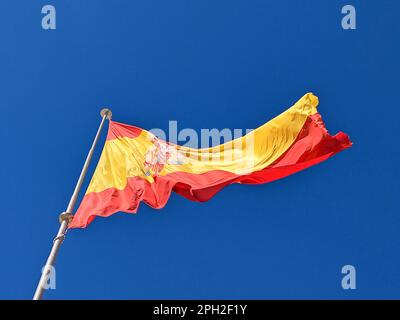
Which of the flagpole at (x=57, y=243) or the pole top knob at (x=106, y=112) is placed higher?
the pole top knob at (x=106, y=112)

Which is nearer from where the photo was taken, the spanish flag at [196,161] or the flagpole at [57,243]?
the flagpole at [57,243]

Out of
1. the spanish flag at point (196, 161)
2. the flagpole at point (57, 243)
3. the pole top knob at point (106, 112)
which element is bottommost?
the flagpole at point (57, 243)

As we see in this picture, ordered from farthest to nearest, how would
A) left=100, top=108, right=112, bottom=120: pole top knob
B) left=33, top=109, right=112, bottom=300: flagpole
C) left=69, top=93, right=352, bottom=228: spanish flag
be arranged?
1. left=100, top=108, right=112, bottom=120: pole top knob
2. left=69, top=93, right=352, bottom=228: spanish flag
3. left=33, top=109, right=112, bottom=300: flagpole

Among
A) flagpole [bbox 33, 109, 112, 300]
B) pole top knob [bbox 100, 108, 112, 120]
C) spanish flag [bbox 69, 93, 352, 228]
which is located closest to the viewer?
flagpole [bbox 33, 109, 112, 300]

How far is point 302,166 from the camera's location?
16203 millimetres

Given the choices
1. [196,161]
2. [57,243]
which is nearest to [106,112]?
[196,161]

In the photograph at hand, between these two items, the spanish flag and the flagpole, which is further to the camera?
the spanish flag

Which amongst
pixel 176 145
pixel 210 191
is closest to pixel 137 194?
pixel 210 191

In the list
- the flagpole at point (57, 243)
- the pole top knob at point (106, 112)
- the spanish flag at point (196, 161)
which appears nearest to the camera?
the flagpole at point (57, 243)

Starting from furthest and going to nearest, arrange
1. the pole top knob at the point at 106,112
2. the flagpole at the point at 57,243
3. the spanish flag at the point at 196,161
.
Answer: the pole top knob at the point at 106,112
the spanish flag at the point at 196,161
the flagpole at the point at 57,243

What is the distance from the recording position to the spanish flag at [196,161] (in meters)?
15.1

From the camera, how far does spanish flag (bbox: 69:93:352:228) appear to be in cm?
1507

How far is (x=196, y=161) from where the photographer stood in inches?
677
